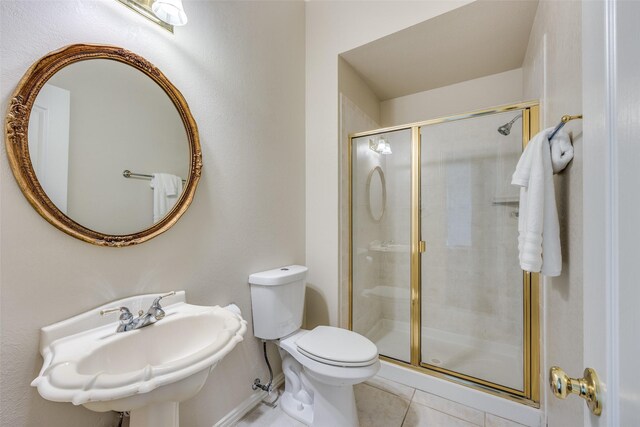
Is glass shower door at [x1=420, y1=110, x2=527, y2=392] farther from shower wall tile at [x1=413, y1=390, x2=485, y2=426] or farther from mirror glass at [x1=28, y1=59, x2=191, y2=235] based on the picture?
mirror glass at [x1=28, y1=59, x2=191, y2=235]

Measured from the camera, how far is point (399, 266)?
6.89 ft

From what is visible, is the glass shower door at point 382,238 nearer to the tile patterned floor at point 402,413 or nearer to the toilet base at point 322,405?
the tile patterned floor at point 402,413

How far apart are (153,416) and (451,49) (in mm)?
2648

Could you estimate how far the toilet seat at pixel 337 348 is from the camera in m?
1.30

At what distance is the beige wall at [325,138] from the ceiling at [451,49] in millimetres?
171

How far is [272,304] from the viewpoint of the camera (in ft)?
5.04

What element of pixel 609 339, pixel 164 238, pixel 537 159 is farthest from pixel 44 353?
pixel 537 159

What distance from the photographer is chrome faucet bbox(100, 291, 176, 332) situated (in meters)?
0.93

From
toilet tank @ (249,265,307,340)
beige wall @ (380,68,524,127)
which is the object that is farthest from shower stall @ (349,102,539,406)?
beige wall @ (380,68,524,127)

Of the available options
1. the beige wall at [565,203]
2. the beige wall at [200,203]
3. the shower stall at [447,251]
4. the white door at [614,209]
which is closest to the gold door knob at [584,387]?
the white door at [614,209]

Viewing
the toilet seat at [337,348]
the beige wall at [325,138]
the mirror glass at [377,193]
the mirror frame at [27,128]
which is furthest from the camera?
the mirror glass at [377,193]

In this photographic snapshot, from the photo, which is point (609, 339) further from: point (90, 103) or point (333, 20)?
point (333, 20)

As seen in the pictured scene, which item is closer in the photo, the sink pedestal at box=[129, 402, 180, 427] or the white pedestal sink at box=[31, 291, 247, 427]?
the white pedestal sink at box=[31, 291, 247, 427]

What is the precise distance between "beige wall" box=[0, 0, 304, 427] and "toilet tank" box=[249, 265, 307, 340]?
0.06m
